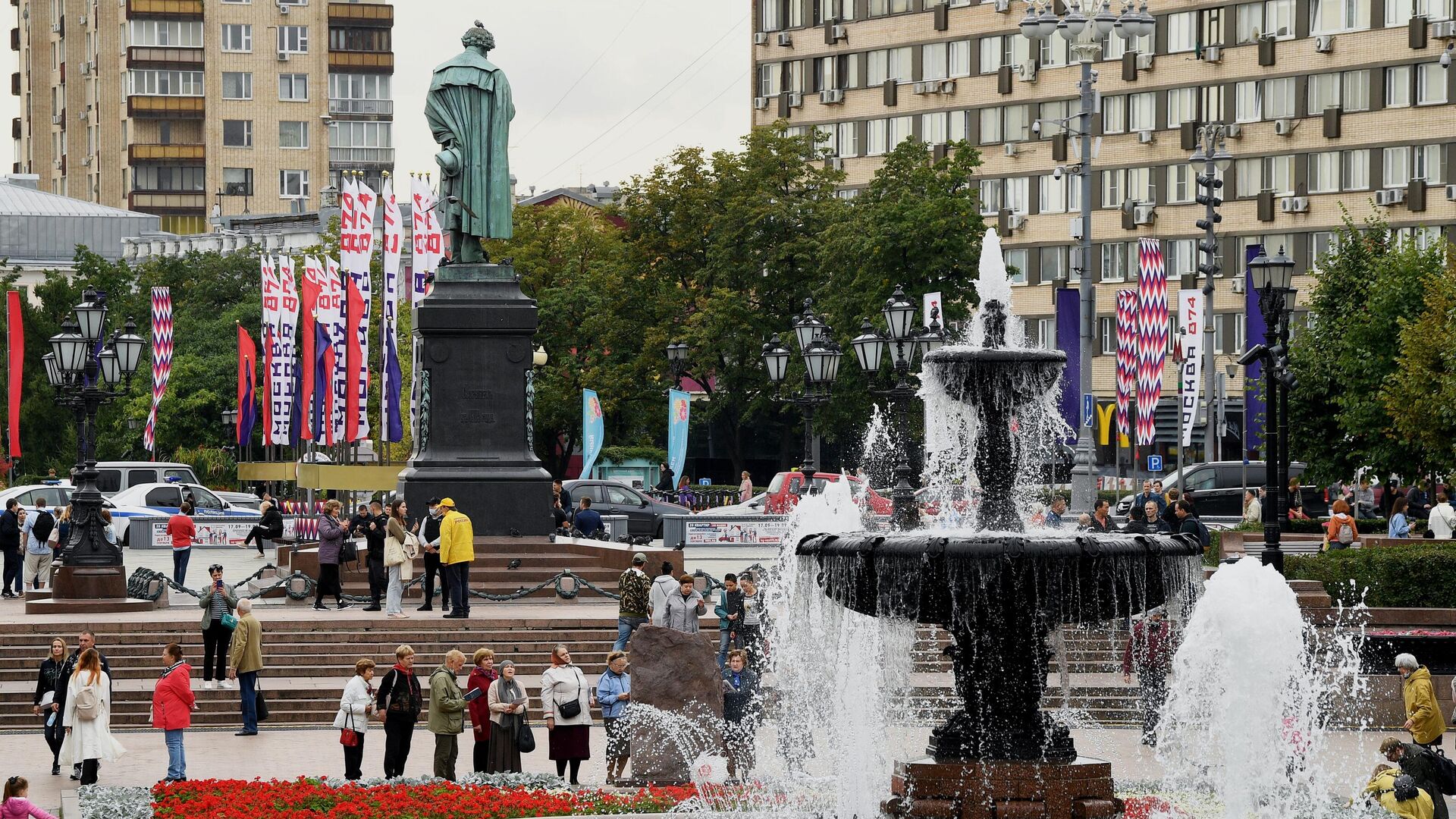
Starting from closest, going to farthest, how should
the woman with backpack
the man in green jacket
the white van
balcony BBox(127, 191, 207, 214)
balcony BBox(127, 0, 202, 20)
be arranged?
the man in green jacket
the woman with backpack
the white van
balcony BBox(127, 0, 202, 20)
balcony BBox(127, 191, 207, 214)

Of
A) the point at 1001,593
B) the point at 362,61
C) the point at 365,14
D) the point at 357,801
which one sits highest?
the point at 365,14

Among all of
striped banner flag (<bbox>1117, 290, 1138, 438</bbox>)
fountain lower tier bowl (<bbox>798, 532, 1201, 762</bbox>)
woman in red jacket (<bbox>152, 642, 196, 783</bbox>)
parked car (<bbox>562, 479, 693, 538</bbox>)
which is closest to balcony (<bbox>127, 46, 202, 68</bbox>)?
parked car (<bbox>562, 479, 693, 538</bbox>)

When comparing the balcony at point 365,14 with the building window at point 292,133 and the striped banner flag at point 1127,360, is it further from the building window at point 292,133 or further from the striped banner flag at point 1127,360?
the striped banner flag at point 1127,360

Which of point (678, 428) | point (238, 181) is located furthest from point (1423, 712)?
point (238, 181)

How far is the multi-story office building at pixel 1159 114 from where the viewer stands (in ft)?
226

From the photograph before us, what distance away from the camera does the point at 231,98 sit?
114938 mm

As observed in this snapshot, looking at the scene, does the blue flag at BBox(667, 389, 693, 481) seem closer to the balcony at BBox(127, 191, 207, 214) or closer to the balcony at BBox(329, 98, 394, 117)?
the balcony at BBox(329, 98, 394, 117)

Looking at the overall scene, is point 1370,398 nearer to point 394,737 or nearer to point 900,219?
point 900,219

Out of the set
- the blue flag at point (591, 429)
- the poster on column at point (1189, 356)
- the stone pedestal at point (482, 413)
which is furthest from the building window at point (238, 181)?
the stone pedestal at point (482, 413)

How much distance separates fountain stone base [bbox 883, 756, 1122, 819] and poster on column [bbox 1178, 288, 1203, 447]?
2729 centimetres

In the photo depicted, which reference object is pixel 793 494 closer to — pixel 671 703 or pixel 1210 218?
pixel 1210 218

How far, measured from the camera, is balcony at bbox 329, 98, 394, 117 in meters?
116

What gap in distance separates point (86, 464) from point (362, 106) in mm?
88561

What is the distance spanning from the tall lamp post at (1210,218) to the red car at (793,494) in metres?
6.21
